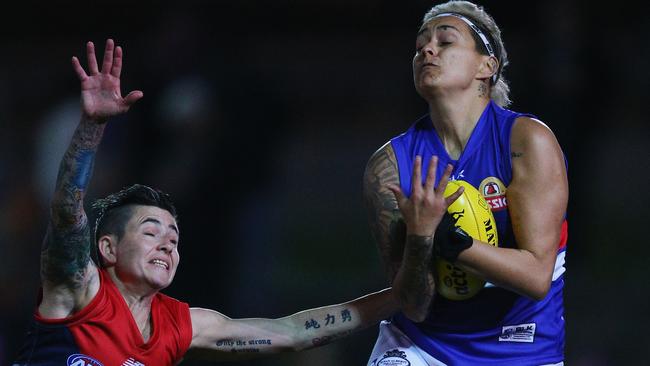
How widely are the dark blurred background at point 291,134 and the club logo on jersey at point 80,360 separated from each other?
3.11 m

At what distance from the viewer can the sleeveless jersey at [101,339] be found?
4.78 meters

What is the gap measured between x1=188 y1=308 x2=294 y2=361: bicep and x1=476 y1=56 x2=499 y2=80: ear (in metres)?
1.52

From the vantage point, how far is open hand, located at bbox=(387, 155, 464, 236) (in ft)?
14.6

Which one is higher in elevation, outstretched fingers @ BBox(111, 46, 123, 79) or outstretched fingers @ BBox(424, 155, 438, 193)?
outstretched fingers @ BBox(111, 46, 123, 79)

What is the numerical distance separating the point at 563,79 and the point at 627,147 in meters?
1.86

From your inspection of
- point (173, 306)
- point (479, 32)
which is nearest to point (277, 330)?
point (173, 306)

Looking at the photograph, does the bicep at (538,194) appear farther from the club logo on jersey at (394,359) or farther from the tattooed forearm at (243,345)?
the tattooed forearm at (243,345)

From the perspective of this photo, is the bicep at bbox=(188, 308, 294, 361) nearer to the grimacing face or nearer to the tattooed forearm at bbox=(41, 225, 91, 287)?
the grimacing face

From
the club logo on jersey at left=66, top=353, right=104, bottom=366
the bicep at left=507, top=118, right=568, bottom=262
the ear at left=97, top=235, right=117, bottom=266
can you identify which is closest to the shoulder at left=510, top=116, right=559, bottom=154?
the bicep at left=507, top=118, right=568, bottom=262

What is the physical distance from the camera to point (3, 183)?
990 cm

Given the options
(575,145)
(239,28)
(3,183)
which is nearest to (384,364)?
(575,145)

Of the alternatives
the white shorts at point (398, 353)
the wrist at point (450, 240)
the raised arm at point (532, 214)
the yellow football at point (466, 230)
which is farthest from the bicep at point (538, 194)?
the white shorts at point (398, 353)

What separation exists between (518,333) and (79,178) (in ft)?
6.53

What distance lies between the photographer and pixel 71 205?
14.8 feet
